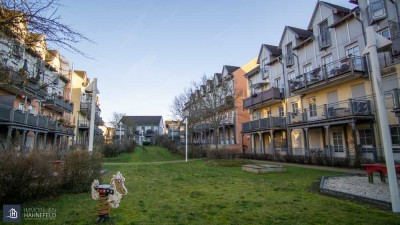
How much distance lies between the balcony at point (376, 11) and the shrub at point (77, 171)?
63.8 feet

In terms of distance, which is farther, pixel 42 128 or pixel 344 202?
pixel 42 128

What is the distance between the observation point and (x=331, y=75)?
64.9 feet

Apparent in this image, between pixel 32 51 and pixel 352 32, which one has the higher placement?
pixel 352 32

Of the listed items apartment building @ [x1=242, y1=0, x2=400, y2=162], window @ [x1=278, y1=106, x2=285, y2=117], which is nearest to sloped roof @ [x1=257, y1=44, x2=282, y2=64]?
apartment building @ [x1=242, y1=0, x2=400, y2=162]

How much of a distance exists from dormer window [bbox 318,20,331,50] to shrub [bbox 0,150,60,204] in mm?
22008

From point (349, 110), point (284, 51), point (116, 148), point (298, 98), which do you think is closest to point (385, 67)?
point (349, 110)

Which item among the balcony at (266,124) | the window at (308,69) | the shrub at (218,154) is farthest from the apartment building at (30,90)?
the balcony at (266,124)

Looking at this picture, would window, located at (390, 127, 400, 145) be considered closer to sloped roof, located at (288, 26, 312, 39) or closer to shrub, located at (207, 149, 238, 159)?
sloped roof, located at (288, 26, 312, 39)

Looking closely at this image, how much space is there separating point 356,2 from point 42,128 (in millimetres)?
29694

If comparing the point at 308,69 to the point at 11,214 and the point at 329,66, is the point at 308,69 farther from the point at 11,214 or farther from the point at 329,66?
the point at 11,214

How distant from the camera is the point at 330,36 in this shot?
21.5 metres

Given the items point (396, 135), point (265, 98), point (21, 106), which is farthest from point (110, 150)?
point (396, 135)

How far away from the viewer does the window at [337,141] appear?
20.6 metres

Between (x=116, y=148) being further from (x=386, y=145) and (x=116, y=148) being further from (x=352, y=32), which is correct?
(x=386, y=145)
